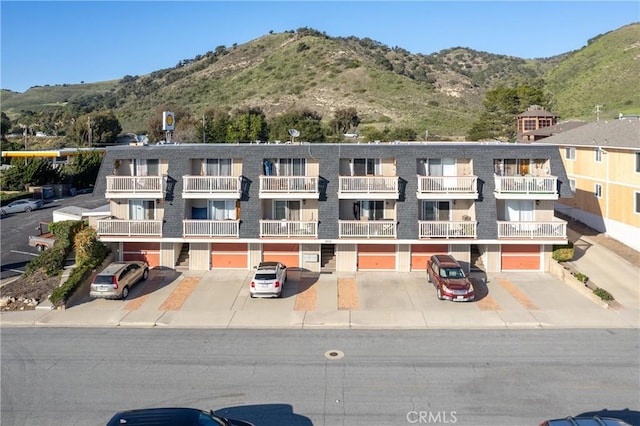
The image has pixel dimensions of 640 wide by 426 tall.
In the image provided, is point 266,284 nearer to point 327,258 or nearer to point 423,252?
point 327,258

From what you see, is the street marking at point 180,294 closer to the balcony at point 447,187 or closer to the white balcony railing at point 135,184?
the white balcony railing at point 135,184

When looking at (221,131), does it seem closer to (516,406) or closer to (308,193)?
(308,193)

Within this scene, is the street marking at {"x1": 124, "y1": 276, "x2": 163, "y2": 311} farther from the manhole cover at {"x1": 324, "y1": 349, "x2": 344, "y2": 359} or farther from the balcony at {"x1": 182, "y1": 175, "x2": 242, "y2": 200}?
the manhole cover at {"x1": 324, "y1": 349, "x2": 344, "y2": 359}

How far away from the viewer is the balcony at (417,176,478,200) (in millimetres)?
26906

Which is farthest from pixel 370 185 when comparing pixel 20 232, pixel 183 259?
pixel 20 232

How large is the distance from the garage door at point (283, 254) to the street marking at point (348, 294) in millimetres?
3069

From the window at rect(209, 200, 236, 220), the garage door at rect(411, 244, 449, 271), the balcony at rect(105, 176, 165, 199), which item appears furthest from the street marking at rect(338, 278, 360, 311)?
the balcony at rect(105, 176, 165, 199)

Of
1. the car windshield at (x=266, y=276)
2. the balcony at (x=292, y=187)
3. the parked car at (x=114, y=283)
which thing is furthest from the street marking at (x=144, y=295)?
the balcony at (x=292, y=187)

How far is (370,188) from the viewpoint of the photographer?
27.1 m

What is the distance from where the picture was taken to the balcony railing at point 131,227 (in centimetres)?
2766

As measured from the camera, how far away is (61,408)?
14578mm

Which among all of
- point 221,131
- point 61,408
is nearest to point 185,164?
point 61,408

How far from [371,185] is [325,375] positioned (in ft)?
42.7

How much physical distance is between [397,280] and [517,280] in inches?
256
